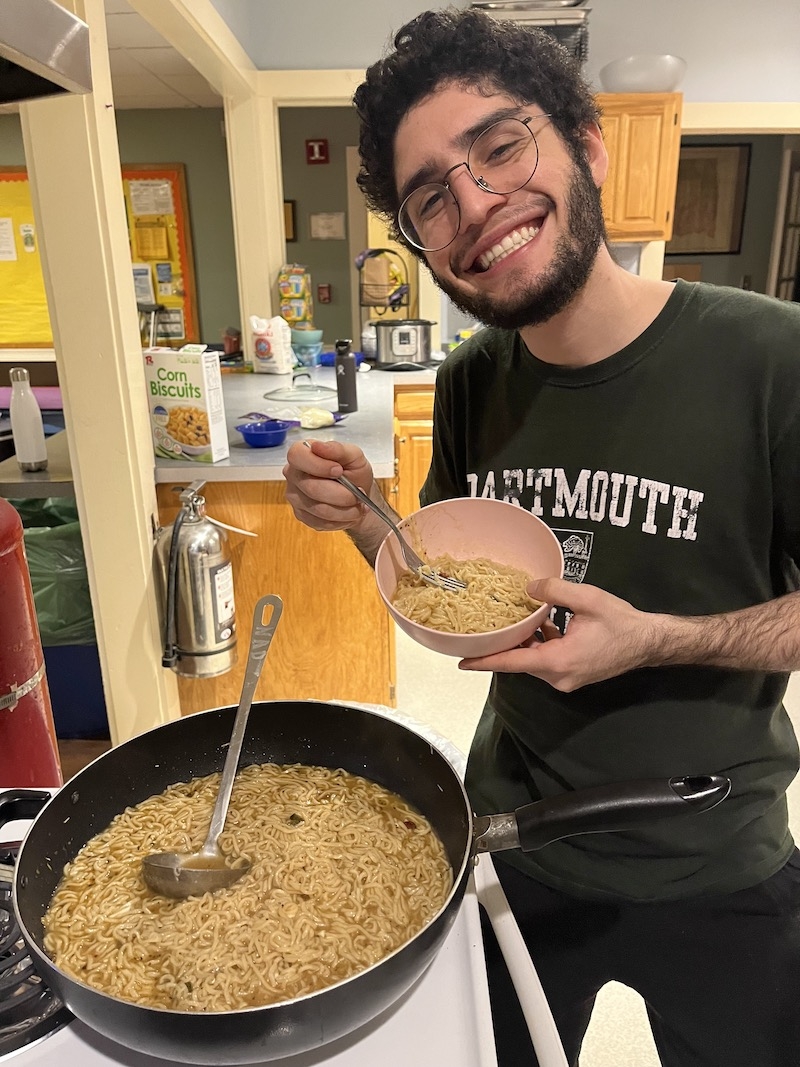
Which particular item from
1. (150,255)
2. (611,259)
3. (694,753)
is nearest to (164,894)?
(694,753)

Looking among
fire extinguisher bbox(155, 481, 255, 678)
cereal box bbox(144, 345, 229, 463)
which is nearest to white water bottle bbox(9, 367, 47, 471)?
cereal box bbox(144, 345, 229, 463)

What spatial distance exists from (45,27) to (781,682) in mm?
1231

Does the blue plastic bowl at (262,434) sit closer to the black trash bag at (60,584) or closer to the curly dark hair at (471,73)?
the black trash bag at (60,584)

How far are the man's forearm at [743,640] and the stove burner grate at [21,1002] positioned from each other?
0.77 metres

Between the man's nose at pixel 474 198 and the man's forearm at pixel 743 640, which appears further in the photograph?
the man's nose at pixel 474 198

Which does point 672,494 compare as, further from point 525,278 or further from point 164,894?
point 164,894

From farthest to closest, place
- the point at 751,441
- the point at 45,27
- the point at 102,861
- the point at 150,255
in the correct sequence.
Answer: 1. the point at 150,255
2. the point at 751,441
3. the point at 102,861
4. the point at 45,27

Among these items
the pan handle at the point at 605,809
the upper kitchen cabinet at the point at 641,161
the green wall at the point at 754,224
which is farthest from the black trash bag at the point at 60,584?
the green wall at the point at 754,224

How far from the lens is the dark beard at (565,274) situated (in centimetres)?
112

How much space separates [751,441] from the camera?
3.41ft

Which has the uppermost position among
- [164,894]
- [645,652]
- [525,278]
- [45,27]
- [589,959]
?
[45,27]

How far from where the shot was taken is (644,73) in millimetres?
4059

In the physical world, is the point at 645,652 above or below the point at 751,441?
below

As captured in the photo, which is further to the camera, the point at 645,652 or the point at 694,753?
the point at 694,753
